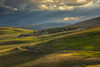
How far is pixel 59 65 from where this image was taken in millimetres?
32125

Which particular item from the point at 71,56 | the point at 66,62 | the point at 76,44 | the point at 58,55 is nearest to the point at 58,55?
the point at 58,55

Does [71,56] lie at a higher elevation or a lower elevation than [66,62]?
higher

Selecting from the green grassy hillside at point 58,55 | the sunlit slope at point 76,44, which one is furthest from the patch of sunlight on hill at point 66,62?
the sunlit slope at point 76,44

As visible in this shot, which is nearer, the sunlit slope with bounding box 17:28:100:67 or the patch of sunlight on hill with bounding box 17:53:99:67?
the patch of sunlight on hill with bounding box 17:53:99:67

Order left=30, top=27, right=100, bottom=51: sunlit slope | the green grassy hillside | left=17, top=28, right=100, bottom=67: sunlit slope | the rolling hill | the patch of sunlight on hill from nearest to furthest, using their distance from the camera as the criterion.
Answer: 1. the patch of sunlight on hill
2. left=17, top=28, right=100, bottom=67: sunlit slope
3. the rolling hill
4. the green grassy hillside
5. left=30, top=27, right=100, bottom=51: sunlit slope

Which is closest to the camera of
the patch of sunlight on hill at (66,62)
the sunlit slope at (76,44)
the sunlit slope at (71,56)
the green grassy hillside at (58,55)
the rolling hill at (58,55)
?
the patch of sunlight on hill at (66,62)

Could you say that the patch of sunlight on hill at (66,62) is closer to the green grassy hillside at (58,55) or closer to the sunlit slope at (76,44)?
the green grassy hillside at (58,55)

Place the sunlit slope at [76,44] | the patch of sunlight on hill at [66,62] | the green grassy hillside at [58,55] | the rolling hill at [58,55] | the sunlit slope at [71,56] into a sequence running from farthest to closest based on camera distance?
the sunlit slope at [76,44] → the green grassy hillside at [58,55] → the rolling hill at [58,55] → the sunlit slope at [71,56] → the patch of sunlight on hill at [66,62]

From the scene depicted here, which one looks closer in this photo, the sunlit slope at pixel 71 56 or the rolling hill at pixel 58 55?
the sunlit slope at pixel 71 56

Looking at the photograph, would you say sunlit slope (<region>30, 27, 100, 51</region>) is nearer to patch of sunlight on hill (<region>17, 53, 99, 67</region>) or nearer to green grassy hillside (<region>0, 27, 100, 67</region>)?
green grassy hillside (<region>0, 27, 100, 67</region>)

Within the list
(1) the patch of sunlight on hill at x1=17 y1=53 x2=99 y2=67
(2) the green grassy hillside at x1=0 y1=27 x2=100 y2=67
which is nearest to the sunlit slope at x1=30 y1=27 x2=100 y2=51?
(2) the green grassy hillside at x1=0 y1=27 x2=100 y2=67

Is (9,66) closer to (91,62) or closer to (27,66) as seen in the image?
(27,66)

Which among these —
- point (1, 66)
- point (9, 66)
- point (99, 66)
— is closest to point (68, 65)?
point (99, 66)

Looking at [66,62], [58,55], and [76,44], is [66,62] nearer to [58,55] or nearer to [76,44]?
[58,55]
